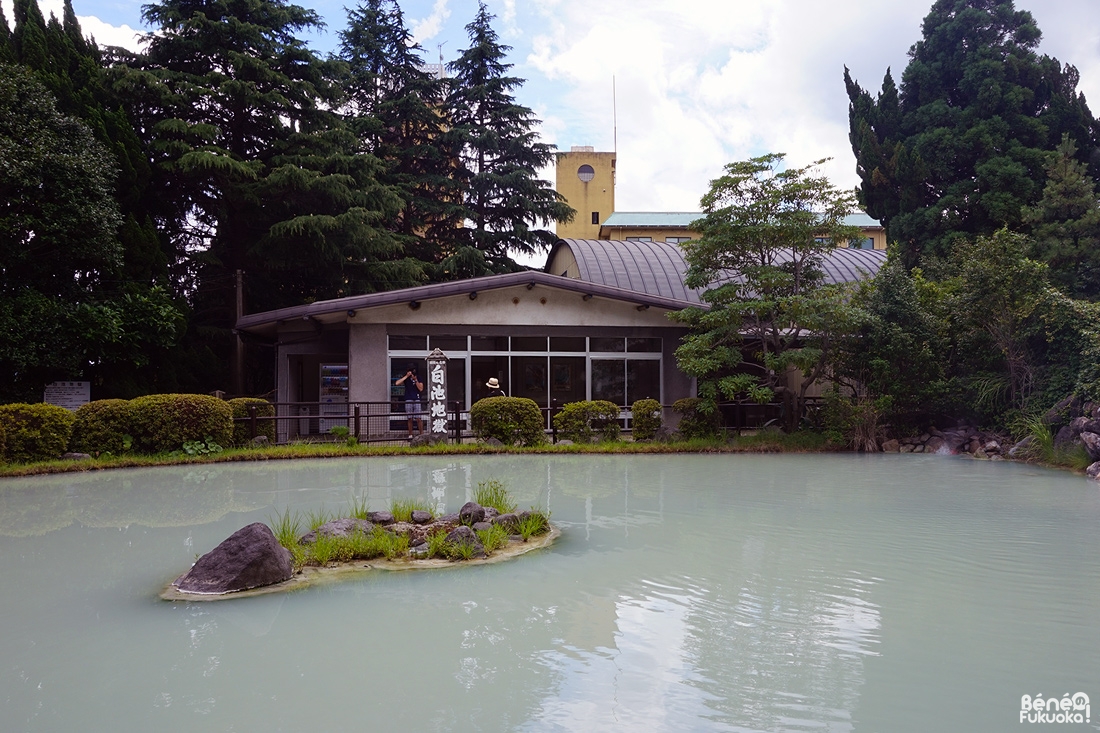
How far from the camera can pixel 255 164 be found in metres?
20.2

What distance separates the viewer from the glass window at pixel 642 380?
1905cm

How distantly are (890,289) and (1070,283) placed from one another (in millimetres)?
4088

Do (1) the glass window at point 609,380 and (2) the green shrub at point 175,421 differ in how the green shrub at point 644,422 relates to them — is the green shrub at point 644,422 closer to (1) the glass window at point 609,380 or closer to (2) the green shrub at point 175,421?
(1) the glass window at point 609,380

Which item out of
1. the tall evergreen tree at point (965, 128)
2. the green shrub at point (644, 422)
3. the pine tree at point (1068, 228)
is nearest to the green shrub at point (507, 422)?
the green shrub at point (644, 422)

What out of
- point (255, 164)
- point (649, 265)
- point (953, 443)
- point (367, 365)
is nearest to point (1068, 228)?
point (953, 443)

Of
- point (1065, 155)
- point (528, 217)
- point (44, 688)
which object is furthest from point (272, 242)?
point (1065, 155)

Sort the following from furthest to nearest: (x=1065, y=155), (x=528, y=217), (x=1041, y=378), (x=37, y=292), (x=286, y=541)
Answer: (x=528, y=217)
(x=1065, y=155)
(x=37, y=292)
(x=1041, y=378)
(x=286, y=541)

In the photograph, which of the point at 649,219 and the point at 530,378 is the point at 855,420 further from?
the point at 649,219

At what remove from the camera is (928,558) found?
6.29 m

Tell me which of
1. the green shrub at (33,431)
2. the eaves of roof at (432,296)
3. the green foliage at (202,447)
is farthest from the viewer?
the eaves of roof at (432,296)

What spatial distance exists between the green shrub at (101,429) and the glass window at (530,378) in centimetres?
820

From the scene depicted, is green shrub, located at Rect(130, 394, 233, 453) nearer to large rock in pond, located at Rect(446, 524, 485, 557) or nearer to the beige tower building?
large rock in pond, located at Rect(446, 524, 485, 557)

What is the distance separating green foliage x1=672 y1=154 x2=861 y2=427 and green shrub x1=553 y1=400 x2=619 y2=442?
183cm

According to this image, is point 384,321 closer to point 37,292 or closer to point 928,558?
point 37,292
